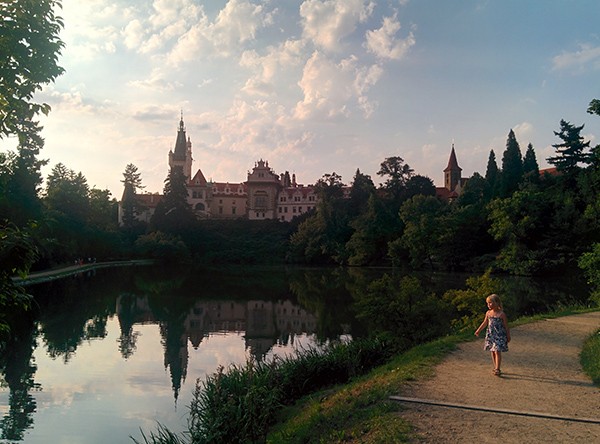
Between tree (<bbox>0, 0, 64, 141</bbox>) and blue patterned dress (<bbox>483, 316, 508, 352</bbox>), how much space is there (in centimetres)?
696

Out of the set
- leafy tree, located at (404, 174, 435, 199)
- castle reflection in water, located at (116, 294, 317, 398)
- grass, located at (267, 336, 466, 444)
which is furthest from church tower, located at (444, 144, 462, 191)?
grass, located at (267, 336, 466, 444)

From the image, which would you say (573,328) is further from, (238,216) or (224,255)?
(238,216)

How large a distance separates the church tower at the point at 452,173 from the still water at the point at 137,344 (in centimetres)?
6422

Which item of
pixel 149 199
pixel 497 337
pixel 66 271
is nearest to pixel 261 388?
pixel 497 337

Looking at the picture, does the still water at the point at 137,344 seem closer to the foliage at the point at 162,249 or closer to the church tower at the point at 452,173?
the foliage at the point at 162,249

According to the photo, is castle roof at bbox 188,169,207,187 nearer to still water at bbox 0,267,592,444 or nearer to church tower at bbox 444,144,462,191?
church tower at bbox 444,144,462,191

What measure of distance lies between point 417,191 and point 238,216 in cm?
3003

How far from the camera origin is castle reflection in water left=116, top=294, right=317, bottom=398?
1529 cm

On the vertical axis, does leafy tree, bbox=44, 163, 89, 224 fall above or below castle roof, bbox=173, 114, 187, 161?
below

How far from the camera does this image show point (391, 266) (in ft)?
185

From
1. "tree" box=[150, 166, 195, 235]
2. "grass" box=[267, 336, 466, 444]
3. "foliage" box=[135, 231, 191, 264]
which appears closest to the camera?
"grass" box=[267, 336, 466, 444]

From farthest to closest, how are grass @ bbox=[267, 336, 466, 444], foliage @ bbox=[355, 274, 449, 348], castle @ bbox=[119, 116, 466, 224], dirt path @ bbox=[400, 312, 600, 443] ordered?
castle @ bbox=[119, 116, 466, 224] < foliage @ bbox=[355, 274, 449, 348] < grass @ bbox=[267, 336, 466, 444] < dirt path @ bbox=[400, 312, 600, 443]

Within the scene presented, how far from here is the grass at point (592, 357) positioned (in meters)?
7.98

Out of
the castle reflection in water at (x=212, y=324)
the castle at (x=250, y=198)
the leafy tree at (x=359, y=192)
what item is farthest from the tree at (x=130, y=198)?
the castle reflection in water at (x=212, y=324)
